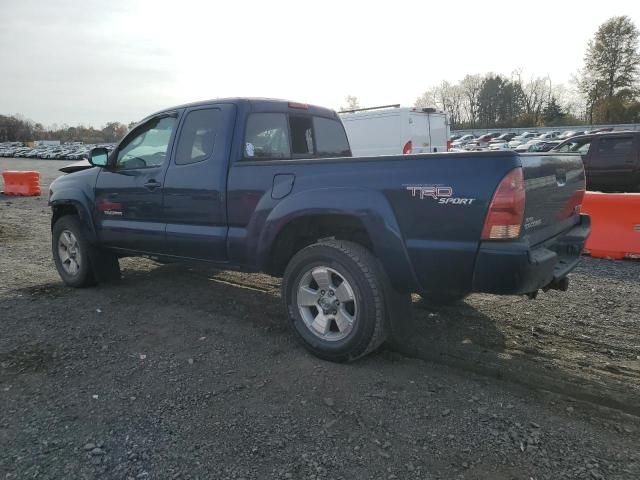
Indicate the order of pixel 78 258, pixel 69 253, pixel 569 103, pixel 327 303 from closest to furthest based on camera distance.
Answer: pixel 327 303, pixel 78 258, pixel 69 253, pixel 569 103

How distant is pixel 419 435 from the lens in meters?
2.77

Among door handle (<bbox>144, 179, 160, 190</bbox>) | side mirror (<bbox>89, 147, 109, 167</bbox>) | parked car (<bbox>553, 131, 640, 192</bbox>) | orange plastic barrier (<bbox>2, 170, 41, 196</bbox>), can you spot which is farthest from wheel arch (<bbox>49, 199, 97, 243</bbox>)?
orange plastic barrier (<bbox>2, 170, 41, 196</bbox>)

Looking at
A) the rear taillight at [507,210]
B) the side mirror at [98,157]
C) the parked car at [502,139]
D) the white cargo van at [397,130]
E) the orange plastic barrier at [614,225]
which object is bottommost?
the orange plastic barrier at [614,225]

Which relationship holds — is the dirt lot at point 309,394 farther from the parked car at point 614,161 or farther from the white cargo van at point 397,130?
the white cargo van at point 397,130

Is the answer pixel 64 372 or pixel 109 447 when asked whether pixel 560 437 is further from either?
pixel 64 372

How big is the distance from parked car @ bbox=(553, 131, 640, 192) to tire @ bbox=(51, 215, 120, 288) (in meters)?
9.84

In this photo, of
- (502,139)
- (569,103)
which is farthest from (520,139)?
(569,103)

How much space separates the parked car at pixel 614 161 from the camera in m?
11.1

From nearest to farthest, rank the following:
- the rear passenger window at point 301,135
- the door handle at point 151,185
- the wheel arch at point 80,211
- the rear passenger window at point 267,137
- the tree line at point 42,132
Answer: the rear passenger window at point 267,137 → the door handle at point 151,185 → the rear passenger window at point 301,135 → the wheel arch at point 80,211 → the tree line at point 42,132

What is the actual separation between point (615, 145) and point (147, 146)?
35.2 feet

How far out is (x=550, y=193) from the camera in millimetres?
3434

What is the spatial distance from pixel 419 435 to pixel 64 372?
2.59m

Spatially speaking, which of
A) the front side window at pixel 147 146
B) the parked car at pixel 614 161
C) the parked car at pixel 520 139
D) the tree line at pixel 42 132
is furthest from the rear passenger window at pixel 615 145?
the tree line at pixel 42 132

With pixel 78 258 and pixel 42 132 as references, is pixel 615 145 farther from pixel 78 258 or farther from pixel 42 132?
pixel 42 132
